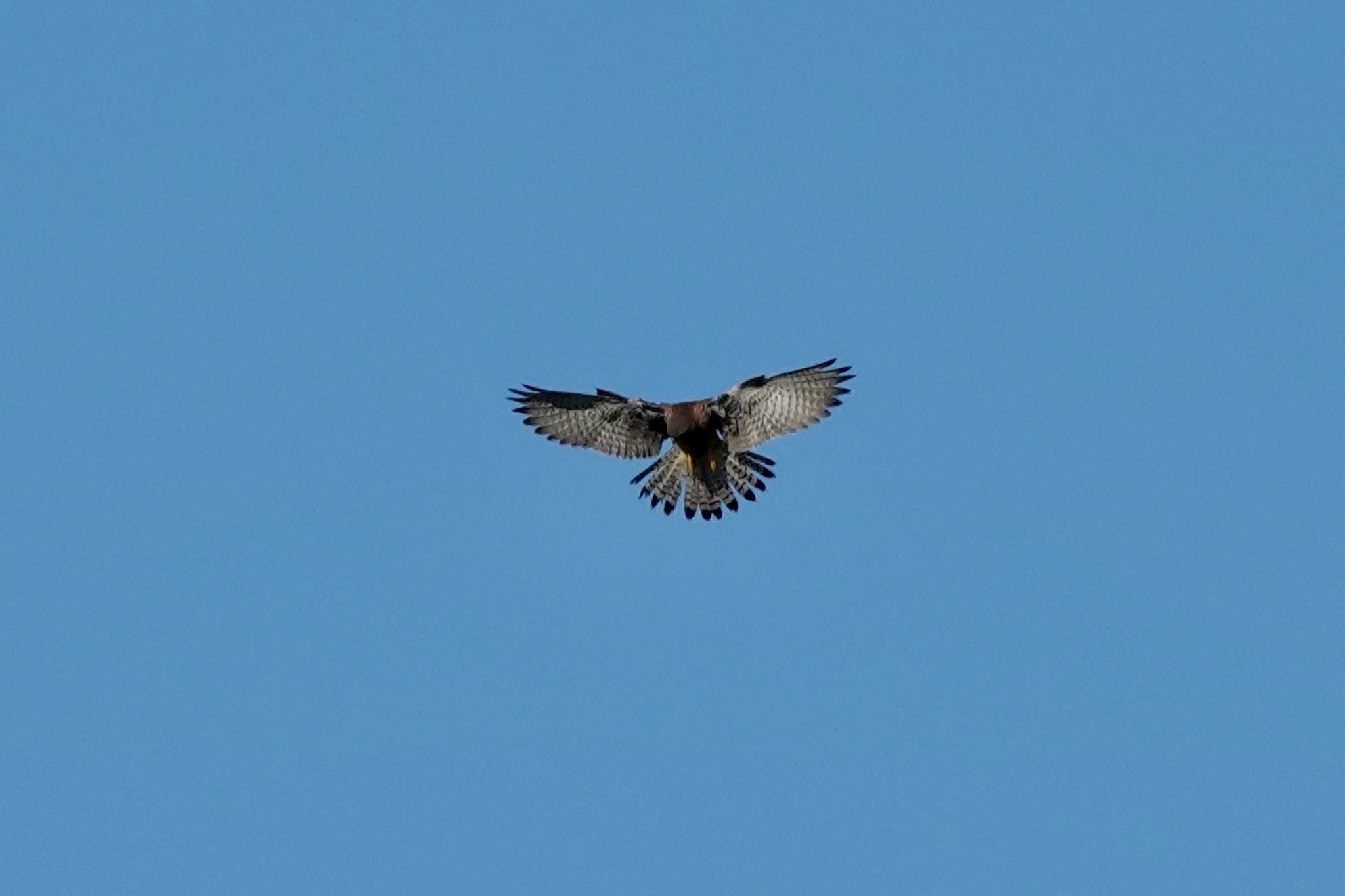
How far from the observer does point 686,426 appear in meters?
23.6

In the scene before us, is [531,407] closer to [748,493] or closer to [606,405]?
[606,405]

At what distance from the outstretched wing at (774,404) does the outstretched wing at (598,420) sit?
73 centimetres

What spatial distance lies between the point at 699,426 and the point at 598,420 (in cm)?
115

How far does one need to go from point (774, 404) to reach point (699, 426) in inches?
28.7

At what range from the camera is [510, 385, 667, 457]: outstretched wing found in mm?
23969

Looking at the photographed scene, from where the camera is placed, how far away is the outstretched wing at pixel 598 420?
944 inches

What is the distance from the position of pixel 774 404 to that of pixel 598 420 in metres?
1.76

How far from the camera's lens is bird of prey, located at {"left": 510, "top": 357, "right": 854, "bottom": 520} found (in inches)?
928

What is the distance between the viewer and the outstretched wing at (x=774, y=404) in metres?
23.5

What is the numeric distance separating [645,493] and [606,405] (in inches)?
40.3

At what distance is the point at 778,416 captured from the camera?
23.7m

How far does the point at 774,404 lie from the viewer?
2366 cm

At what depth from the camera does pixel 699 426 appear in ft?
77.5

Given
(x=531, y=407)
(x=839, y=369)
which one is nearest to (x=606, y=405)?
(x=531, y=407)
